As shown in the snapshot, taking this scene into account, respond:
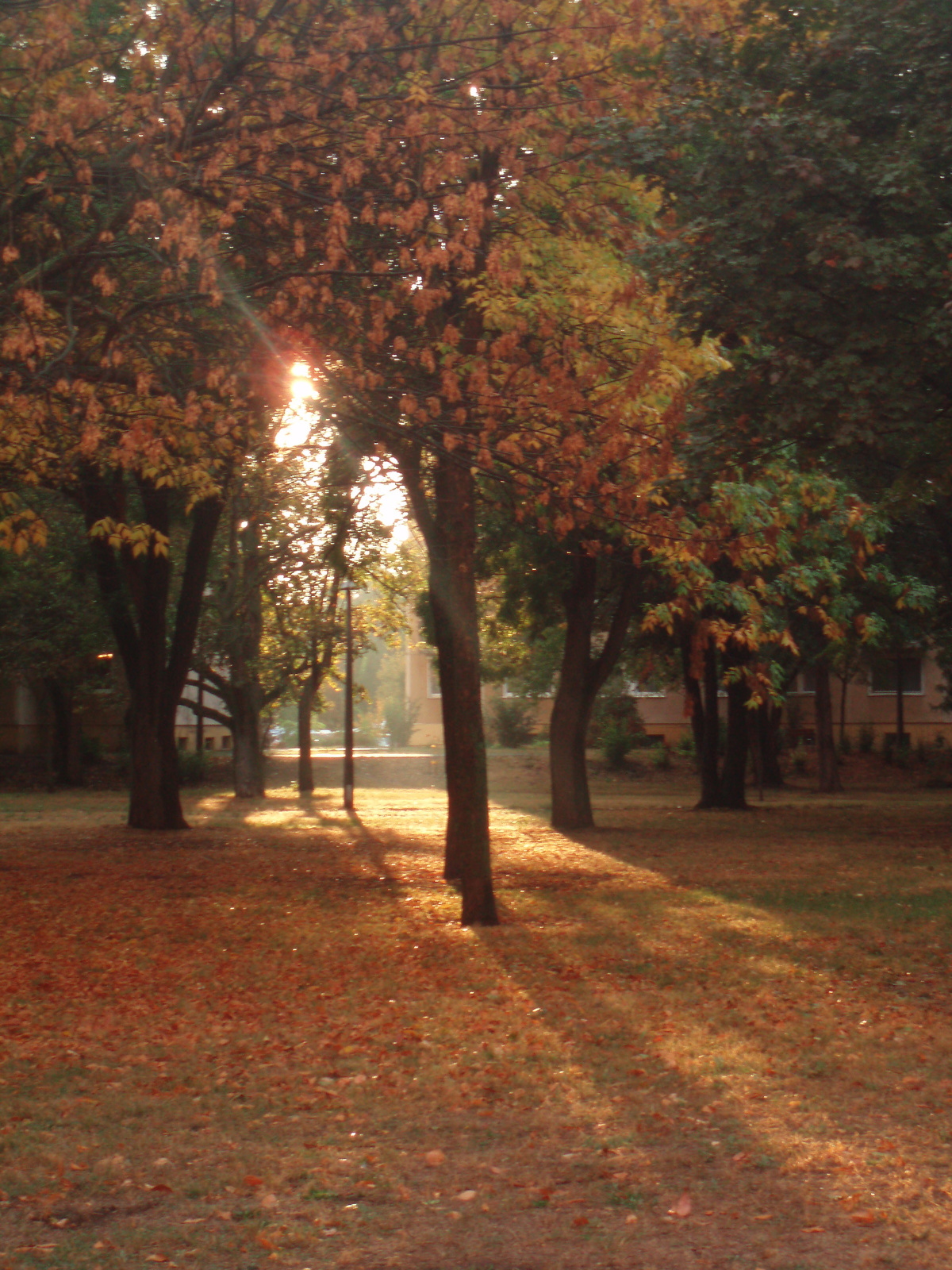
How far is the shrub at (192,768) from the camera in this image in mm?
38938

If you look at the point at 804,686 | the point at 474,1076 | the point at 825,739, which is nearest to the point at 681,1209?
the point at 474,1076

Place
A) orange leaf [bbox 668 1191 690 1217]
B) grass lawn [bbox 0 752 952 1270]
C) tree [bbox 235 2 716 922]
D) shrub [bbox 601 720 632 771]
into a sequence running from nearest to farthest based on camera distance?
grass lawn [bbox 0 752 952 1270] → orange leaf [bbox 668 1191 690 1217] → tree [bbox 235 2 716 922] → shrub [bbox 601 720 632 771]

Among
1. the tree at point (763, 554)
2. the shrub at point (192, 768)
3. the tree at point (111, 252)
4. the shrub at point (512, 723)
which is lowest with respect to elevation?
the shrub at point (192, 768)

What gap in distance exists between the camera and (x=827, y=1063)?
264 inches

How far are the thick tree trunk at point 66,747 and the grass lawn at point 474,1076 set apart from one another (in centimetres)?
2389

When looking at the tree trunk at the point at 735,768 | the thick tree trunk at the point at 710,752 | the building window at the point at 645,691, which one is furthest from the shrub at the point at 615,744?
the tree trunk at the point at 735,768

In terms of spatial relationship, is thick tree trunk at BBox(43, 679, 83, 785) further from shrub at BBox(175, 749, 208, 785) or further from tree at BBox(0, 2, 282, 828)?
tree at BBox(0, 2, 282, 828)

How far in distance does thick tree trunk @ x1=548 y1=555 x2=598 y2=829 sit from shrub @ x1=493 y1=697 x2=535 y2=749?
2431 cm

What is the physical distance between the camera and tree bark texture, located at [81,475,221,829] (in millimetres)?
19281

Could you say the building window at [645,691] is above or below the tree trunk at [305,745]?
above

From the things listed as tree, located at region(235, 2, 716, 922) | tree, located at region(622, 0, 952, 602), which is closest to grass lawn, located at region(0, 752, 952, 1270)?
tree, located at region(235, 2, 716, 922)

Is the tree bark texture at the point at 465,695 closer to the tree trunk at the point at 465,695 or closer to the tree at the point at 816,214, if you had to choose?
the tree trunk at the point at 465,695

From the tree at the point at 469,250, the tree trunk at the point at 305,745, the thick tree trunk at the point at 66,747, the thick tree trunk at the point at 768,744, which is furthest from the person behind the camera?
the thick tree trunk at the point at 66,747

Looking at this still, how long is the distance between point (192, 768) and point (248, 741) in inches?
254
